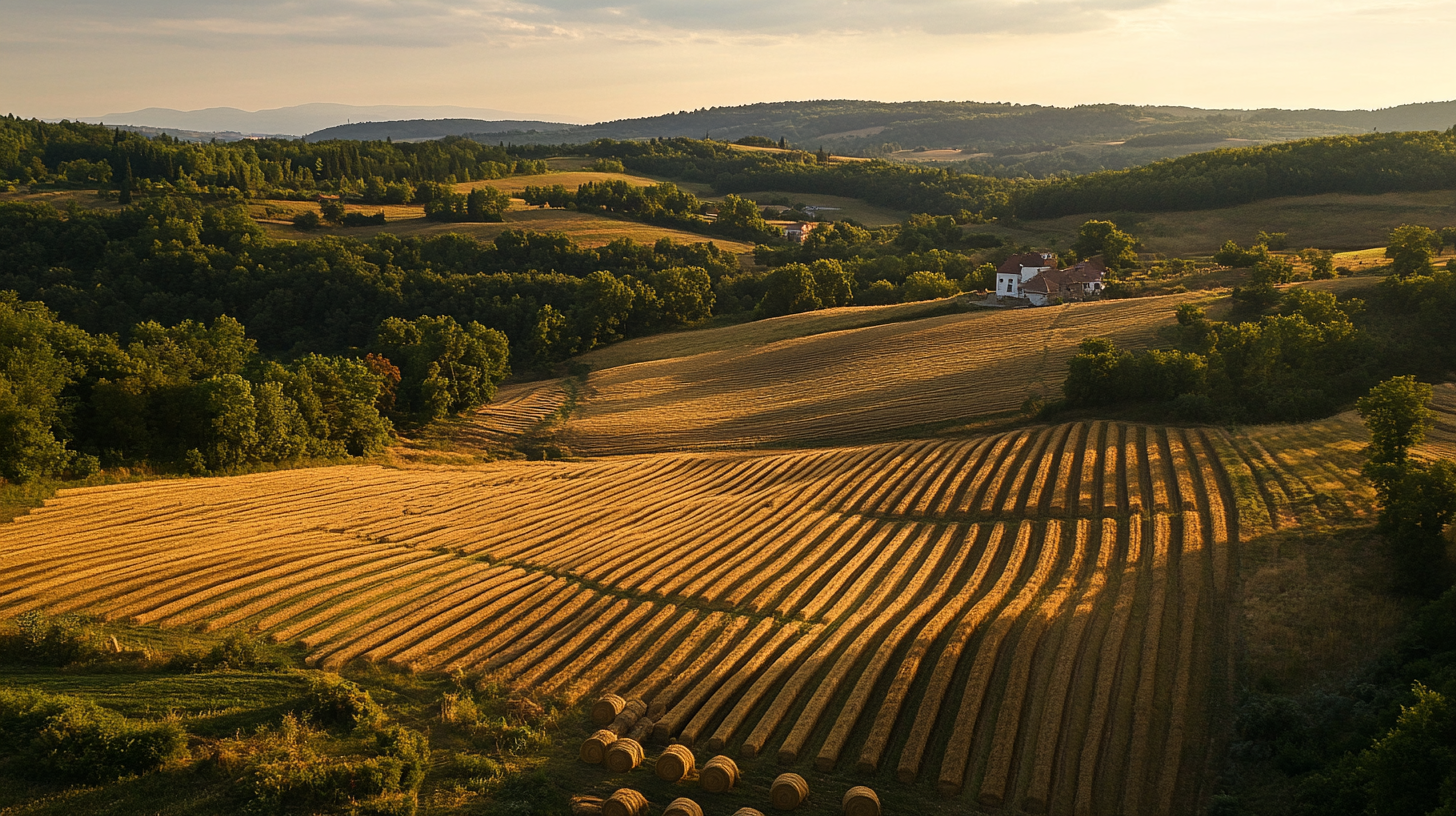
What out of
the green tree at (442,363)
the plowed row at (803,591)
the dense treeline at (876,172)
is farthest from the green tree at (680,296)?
the plowed row at (803,591)

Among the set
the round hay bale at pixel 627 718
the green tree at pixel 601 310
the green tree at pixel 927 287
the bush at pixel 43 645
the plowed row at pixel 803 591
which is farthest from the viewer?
the green tree at pixel 927 287

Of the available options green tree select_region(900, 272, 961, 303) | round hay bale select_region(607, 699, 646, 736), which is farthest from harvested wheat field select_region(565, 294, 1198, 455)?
round hay bale select_region(607, 699, 646, 736)

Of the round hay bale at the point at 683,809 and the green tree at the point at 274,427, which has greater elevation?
the green tree at the point at 274,427

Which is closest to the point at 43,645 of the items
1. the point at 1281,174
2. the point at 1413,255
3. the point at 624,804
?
the point at 624,804

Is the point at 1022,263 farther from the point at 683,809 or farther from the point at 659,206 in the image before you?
the point at 683,809

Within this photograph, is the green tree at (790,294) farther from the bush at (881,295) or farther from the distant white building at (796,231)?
the distant white building at (796,231)

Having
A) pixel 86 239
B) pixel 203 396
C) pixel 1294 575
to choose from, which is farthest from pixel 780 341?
pixel 86 239
